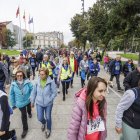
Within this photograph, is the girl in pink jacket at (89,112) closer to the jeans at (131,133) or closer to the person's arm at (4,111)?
the jeans at (131,133)

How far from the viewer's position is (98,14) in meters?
26.7

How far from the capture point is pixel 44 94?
19.3 ft

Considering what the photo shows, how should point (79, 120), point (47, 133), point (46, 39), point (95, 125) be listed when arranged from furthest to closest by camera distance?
point (46, 39) < point (47, 133) < point (95, 125) < point (79, 120)

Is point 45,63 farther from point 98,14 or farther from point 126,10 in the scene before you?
point 98,14

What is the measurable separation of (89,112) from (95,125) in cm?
27

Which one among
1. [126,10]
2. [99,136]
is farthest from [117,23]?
[99,136]

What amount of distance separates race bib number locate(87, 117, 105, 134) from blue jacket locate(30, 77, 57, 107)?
2.54m

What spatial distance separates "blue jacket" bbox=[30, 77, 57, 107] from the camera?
5.89 m

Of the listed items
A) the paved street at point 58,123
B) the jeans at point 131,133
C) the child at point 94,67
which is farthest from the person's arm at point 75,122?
the child at point 94,67

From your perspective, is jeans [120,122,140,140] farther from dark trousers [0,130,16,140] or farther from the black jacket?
the black jacket

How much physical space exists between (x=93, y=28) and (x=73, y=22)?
65.8 feet

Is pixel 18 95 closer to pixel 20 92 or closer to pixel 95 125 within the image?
pixel 20 92

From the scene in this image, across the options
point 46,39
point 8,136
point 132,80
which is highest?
point 46,39

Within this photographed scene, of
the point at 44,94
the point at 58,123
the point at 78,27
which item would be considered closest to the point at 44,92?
the point at 44,94
